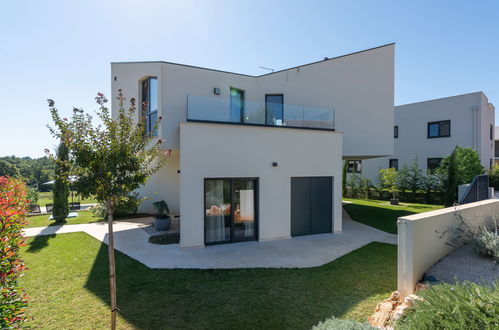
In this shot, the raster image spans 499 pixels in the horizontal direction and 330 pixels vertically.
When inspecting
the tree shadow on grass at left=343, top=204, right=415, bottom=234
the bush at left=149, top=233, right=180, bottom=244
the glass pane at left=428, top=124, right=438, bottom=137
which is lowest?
the tree shadow on grass at left=343, top=204, right=415, bottom=234

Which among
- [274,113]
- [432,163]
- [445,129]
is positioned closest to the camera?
[274,113]

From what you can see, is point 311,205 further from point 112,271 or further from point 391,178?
point 391,178

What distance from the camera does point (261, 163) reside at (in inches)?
359

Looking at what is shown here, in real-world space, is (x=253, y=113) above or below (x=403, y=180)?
above

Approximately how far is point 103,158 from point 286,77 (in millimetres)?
10795

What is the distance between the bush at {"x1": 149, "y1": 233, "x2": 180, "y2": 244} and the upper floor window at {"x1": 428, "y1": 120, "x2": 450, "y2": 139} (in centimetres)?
2296

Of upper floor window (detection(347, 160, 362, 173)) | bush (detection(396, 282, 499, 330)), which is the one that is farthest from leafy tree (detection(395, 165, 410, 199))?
bush (detection(396, 282, 499, 330))

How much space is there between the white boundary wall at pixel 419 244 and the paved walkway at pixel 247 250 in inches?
101

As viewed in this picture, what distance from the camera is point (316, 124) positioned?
34.5 ft

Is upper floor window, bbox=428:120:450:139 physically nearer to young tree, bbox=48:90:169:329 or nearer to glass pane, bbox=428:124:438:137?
glass pane, bbox=428:124:438:137

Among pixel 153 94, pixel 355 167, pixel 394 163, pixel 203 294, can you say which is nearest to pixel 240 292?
pixel 203 294

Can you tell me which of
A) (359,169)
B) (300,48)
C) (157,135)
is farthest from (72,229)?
(359,169)

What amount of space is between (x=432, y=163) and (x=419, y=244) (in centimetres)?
2093

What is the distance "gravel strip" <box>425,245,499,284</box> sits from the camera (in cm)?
448
